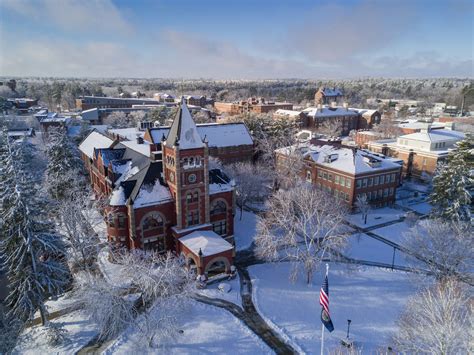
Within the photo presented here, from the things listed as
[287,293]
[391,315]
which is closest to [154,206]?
[287,293]

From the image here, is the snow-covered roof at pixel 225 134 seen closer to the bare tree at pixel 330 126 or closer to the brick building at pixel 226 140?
the brick building at pixel 226 140

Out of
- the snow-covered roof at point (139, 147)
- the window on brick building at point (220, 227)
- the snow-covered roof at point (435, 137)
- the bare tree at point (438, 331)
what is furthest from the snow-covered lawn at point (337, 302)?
the snow-covered roof at point (435, 137)

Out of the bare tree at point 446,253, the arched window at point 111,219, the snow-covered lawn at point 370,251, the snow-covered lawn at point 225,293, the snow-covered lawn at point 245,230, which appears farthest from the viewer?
the snow-covered lawn at point 245,230

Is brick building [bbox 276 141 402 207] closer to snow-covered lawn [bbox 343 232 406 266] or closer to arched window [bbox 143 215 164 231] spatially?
snow-covered lawn [bbox 343 232 406 266]

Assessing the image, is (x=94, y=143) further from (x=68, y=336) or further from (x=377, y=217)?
(x=377, y=217)

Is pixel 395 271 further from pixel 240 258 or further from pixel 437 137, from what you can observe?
pixel 437 137

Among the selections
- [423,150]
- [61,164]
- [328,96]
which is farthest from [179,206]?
[328,96]

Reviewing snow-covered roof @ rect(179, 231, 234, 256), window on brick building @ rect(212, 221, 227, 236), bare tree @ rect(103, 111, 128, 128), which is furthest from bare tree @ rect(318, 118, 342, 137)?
snow-covered roof @ rect(179, 231, 234, 256)
